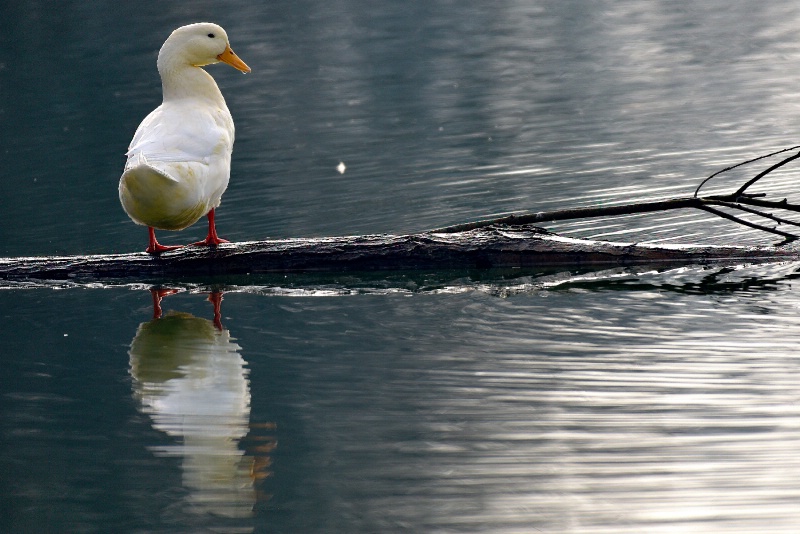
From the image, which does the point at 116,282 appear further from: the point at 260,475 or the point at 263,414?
the point at 260,475

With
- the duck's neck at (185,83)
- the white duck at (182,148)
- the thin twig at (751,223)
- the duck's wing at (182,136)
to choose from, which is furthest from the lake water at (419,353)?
the duck's neck at (185,83)

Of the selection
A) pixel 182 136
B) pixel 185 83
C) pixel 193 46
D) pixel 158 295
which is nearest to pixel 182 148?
pixel 182 136

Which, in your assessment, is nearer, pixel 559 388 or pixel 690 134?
pixel 559 388

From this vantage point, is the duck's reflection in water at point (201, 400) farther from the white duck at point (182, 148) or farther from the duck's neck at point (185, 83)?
the duck's neck at point (185, 83)

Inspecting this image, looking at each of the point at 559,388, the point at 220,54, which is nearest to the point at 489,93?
the point at 220,54

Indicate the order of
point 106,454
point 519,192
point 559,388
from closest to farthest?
point 106,454
point 559,388
point 519,192

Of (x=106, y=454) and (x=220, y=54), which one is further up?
(x=220, y=54)

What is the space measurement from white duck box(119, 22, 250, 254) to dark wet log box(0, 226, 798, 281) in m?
0.23

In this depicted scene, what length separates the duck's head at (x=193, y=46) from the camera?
25.2 ft

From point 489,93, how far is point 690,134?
11.7 feet

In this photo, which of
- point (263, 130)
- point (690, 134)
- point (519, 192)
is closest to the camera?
point (519, 192)

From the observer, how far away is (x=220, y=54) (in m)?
7.98

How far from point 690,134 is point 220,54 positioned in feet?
16.7

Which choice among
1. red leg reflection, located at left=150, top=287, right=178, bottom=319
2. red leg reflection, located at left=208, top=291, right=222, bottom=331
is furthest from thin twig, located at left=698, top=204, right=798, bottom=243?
red leg reflection, located at left=150, top=287, right=178, bottom=319
